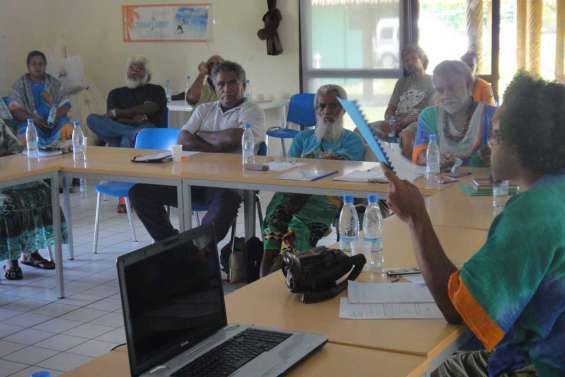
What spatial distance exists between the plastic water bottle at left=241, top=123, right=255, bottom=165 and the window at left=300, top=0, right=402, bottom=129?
2821mm

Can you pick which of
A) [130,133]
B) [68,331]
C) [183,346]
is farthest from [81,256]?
[183,346]

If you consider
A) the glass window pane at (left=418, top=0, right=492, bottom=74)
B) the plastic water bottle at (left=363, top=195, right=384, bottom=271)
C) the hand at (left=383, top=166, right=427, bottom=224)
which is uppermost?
the glass window pane at (left=418, top=0, right=492, bottom=74)

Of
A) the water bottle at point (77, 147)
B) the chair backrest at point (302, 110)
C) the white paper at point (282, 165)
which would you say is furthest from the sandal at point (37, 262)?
the chair backrest at point (302, 110)

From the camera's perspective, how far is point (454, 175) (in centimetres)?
389

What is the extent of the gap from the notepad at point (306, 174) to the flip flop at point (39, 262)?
1.91 metres

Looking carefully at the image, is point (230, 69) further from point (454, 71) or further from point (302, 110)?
point (302, 110)

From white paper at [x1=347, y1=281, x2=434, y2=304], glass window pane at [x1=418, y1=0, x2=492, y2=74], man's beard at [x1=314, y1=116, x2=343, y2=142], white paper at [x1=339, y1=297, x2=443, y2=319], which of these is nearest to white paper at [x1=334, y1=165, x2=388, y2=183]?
man's beard at [x1=314, y1=116, x2=343, y2=142]

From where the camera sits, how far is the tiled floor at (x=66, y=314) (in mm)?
3686

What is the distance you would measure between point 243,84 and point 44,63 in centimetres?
306

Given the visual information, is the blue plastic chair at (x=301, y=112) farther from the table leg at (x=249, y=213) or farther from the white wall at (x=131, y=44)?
the table leg at (x=249, y=213)

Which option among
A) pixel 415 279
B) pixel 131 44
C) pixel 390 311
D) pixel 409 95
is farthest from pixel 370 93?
pixel 390 311

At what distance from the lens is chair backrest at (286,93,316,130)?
6.85 m

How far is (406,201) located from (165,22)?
6.71 metres

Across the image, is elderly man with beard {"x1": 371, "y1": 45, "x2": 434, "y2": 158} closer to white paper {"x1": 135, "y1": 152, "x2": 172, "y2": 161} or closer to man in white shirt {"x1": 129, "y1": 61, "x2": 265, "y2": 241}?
man in white shirt {"x1": 129, "y1": 61, "x2": 265, "y2": 241}
